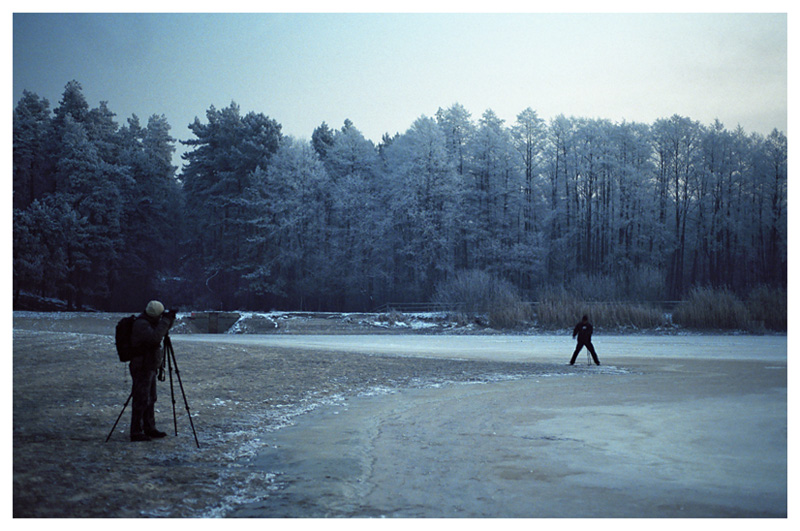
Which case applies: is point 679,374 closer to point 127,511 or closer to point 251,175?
point 127,511

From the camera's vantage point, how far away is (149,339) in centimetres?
900

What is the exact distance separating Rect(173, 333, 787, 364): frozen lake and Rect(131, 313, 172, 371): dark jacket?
1458 cm

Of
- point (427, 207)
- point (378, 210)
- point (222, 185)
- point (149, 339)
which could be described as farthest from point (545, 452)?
point (222, 185)

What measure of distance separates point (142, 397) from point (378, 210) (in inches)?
2142

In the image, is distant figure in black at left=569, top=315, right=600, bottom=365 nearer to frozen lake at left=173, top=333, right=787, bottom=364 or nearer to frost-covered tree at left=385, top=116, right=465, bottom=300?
frozen lake at left=173, top=333, right=787, bottom=364

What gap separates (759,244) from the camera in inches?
947

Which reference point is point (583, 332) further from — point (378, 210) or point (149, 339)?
point (378, 210)

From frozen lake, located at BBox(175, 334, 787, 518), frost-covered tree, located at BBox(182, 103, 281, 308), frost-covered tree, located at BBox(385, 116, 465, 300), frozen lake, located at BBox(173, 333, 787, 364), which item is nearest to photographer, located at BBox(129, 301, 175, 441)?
frozen lake, located at BBox(175, 334, 787, 518)

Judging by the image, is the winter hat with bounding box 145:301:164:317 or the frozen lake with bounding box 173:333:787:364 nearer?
the winter hat with bounding box 145:301:164:317

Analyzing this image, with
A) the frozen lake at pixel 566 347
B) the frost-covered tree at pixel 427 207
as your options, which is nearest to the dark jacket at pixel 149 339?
the frozen lake at pixel 566 347

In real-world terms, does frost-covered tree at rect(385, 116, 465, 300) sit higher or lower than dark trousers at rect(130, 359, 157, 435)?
higher

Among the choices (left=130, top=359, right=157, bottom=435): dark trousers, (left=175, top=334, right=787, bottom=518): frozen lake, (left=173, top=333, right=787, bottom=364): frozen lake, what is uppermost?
(left=130, top=359, right=157, bottom=435): dark trousers

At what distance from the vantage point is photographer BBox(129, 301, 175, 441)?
8992mm
